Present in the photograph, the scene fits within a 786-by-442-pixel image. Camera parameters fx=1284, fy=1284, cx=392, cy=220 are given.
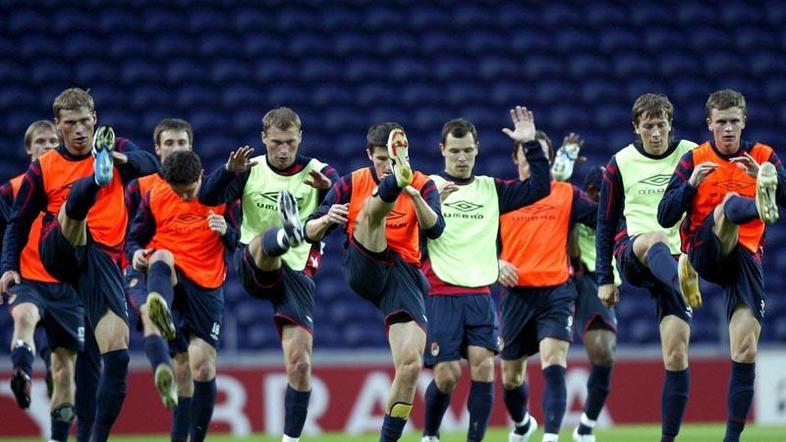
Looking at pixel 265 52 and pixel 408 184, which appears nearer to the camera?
pixel 408 184

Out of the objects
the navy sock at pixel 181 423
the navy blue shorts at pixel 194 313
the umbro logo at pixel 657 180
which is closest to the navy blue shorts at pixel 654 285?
the umbro logo at pixel 657 180

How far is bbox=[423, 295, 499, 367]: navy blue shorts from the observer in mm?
8016

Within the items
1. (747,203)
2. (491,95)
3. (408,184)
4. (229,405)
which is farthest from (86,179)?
(491,95)

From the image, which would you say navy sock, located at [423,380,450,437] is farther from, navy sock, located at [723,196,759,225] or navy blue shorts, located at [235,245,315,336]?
navy sock, located at [723,196,759,225]

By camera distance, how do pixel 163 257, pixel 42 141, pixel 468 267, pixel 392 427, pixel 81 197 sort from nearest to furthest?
1. pixel 81 197
2. pixel 392 427
3. pixel 163 257
4. pixel 468 267
5. pixel 42 141

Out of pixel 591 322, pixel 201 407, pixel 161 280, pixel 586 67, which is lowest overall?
pixel 201 407

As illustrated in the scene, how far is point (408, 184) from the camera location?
22.2ft

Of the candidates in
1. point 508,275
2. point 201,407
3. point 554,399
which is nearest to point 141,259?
point 201,407

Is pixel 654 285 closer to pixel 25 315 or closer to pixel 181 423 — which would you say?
pixel 181 423

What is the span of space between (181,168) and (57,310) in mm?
1327

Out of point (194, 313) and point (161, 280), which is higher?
point (161, 280)

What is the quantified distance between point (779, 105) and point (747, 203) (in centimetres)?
911

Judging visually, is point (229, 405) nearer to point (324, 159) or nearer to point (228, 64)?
point (324, 159)

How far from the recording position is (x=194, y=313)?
324 inches
